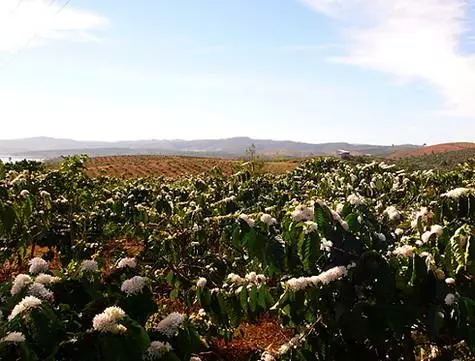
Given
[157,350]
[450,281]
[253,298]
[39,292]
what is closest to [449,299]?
[450,281]

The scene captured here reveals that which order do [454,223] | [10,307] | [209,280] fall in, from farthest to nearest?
[209,280]
[454,223]
[10,307]

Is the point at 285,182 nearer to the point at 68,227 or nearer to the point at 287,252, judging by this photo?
the point at 68,227

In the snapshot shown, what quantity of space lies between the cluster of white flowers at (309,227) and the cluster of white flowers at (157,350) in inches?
49.9

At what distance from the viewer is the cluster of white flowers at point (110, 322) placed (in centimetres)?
215

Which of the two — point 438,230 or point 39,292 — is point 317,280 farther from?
point 39,292

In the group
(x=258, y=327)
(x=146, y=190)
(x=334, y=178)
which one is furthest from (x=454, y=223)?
(x=146, y=190)

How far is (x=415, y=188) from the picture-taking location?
343 inches

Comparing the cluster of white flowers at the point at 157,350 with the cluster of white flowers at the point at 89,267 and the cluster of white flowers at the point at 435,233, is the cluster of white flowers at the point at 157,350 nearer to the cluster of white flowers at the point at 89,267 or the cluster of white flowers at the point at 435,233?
the cluster of white flowers at the point at 89,267

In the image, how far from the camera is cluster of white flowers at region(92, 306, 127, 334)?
2.15m

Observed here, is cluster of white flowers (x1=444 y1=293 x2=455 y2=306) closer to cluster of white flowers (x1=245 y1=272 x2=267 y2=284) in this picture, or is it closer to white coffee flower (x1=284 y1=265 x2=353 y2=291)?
white coffee flower (x1=284 y1=265 x2=353 y2=291)

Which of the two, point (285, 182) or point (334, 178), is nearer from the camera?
point (334, 178)

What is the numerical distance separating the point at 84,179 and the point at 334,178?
639 cm

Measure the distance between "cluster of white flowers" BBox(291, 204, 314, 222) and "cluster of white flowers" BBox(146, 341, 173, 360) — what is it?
144 cm

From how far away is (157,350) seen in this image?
7.68 feet
